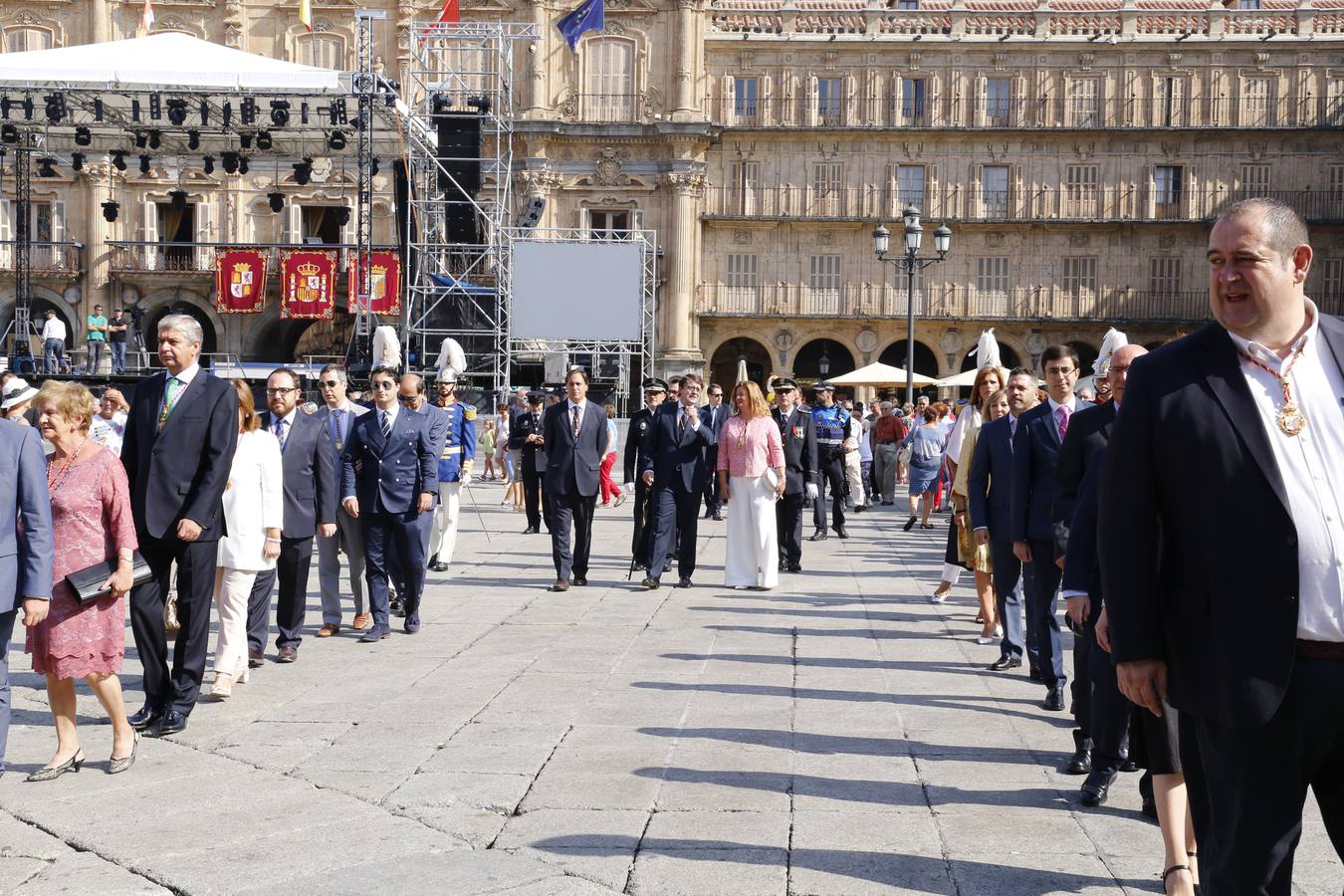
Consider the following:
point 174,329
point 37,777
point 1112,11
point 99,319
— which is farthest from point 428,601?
point 1112,11

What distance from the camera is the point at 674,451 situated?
11.8 metres

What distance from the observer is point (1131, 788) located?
17.6ft

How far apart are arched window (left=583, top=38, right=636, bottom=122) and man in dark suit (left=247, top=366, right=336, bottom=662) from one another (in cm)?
3125

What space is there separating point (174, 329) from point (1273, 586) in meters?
4.99

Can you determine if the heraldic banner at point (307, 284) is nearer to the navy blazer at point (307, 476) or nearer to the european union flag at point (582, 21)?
the european union flag at point (582, 21)

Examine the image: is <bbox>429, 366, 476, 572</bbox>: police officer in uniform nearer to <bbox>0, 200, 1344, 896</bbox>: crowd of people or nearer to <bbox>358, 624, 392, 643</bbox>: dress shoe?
<bbox>0, 200, 1344, 896</bbox>: crowd of people

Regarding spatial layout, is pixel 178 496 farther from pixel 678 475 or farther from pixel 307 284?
pixel 307 284

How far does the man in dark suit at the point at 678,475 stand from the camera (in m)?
11.7

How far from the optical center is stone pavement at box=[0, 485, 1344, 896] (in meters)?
4.31

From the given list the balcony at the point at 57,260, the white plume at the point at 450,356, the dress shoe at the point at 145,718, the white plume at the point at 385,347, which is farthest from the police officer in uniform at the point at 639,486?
the balcony at the point at 57,260

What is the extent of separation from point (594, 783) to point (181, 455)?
252cm

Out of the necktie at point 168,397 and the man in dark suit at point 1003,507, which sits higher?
the necktie at point 168,397

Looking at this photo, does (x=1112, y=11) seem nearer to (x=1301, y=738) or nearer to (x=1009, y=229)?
(x=1009, y=229)

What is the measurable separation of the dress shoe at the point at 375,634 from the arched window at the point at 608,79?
1235 inches
